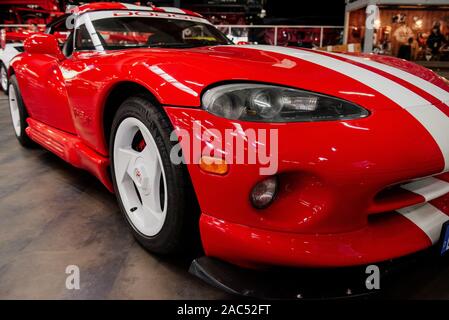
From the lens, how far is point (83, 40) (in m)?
2.06

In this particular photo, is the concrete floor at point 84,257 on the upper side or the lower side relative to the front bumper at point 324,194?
lower

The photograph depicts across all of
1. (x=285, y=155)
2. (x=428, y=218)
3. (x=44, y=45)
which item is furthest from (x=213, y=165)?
(x=44, y=45)

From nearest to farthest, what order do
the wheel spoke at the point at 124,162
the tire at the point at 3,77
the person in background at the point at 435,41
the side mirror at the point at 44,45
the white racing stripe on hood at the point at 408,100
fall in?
the white racing stripe on hood at the point at 408,100, the wheel spoke at the point at 124,162, the side mirror at the point at 44,45, the tire at the point at 3,77, the person in background at the point at 435,41

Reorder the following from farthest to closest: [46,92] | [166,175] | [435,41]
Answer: [435,41]
[46,92]
[166,175]

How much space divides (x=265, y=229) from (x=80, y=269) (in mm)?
765

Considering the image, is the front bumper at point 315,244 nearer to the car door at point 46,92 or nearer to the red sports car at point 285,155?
the red sports car at point 285,155

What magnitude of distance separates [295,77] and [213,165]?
41 cm

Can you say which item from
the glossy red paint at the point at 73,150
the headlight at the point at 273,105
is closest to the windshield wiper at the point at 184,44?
the glossy red paint at the point at 73,150

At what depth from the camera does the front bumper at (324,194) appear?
3.40 ft

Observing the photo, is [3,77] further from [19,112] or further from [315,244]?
[315,244]

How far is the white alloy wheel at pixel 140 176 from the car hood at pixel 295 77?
23 cm

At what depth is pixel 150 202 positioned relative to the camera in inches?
57.5
